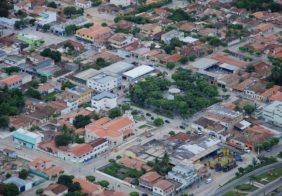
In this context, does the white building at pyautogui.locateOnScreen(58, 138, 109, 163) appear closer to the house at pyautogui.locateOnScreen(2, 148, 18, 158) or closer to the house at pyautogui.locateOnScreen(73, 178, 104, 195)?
the house at pyautogui.locateOnScreen(2, 148, 18, 158)

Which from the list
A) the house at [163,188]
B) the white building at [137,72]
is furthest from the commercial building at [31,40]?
the house at [163,188]

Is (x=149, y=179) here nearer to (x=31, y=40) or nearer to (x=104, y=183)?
(x=104, y=183)

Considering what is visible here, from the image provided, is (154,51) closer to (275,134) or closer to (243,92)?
(243,92)

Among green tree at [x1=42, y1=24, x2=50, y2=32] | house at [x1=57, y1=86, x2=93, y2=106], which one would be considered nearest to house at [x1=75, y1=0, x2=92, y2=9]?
green tree at [x1=42, y1=24, x2=50, y2=32]

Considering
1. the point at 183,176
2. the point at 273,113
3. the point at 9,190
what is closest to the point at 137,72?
the point at 273,113

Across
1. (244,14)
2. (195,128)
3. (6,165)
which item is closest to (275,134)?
(195,128)
